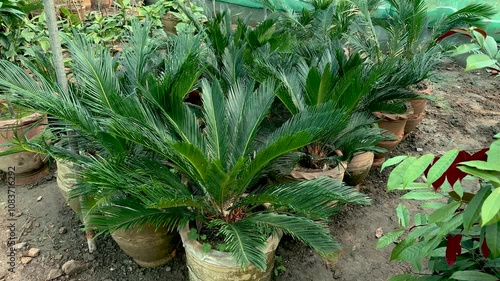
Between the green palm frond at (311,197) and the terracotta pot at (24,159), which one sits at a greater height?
the green palm frond at (311,197)

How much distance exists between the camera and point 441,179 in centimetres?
109

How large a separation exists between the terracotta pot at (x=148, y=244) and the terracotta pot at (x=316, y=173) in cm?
84

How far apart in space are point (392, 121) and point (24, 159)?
2.95 meters

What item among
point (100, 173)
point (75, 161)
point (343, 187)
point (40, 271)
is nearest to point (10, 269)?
point (40, 271)

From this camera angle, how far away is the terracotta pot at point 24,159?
309 cm

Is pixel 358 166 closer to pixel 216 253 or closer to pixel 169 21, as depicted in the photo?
pixel 216 253

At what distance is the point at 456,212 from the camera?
1.35 meters

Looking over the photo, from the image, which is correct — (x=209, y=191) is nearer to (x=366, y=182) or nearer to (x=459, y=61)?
(x=366, y=182)

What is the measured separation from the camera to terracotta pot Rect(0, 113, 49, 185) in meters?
3.09

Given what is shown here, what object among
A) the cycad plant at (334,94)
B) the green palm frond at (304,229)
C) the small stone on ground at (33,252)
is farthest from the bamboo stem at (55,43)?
the cycad plant at (334,94)

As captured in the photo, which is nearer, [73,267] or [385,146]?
[73,267]

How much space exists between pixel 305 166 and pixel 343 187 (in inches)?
30.2

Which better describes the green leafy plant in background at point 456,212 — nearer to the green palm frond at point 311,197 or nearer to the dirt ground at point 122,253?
the green palm frond at point 311,197

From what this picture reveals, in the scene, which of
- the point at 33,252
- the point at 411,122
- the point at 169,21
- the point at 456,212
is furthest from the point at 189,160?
the point at 169,21
